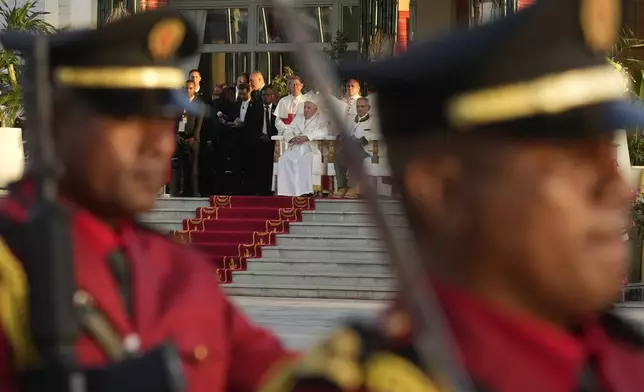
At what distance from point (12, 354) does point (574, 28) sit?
1143mm

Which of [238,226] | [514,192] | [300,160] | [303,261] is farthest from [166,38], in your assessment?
[300,160]

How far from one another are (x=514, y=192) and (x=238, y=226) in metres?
13.1

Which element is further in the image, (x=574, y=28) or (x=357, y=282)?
(x=357, y=282)

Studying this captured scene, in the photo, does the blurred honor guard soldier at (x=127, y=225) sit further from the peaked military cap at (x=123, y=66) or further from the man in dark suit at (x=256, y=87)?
the man in dark suit at (x=256, y=87)

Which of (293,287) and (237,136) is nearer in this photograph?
(293,287)

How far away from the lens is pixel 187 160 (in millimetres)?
15664

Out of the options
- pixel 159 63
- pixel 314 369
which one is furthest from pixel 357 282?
pixel 314 369

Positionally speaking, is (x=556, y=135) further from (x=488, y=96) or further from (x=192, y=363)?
(x=192, y=363)

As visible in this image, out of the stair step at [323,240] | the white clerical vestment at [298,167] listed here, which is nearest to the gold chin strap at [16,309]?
the stair step at [323,240]

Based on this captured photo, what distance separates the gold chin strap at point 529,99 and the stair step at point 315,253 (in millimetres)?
11505

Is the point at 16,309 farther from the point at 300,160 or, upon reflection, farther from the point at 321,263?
the point at 300,160

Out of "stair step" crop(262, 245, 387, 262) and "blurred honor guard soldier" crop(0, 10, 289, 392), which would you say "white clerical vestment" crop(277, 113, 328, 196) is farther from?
"blurred honor guard soldier" crop(0, 10, 289, 392)

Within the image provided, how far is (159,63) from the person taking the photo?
2.39 m

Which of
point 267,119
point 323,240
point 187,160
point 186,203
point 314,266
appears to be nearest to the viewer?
point 314,266
